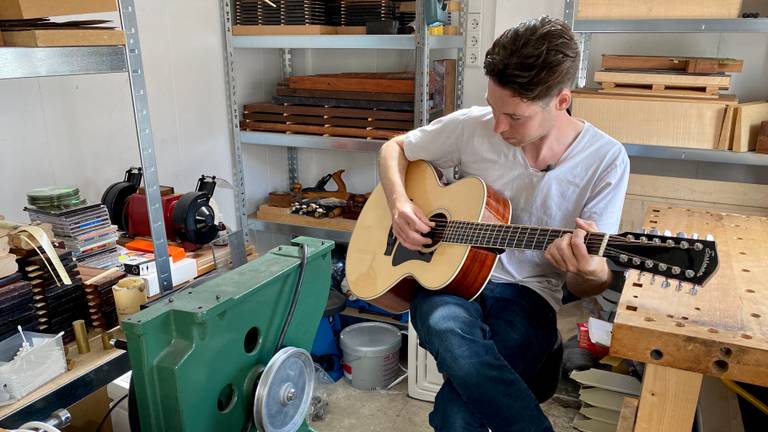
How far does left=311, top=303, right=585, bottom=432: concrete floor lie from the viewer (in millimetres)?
2199

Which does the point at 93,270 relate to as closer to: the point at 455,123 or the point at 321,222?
the point at 455,123

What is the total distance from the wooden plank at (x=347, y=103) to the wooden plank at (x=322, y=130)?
101mm

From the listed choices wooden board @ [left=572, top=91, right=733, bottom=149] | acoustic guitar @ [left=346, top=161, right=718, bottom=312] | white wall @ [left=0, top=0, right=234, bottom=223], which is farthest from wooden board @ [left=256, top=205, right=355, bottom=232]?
wooden board @ [left=572, top=91, right=733, bottom=149]

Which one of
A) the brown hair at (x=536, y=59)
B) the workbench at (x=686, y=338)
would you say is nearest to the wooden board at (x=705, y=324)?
the workbench at (x=686, y=338)

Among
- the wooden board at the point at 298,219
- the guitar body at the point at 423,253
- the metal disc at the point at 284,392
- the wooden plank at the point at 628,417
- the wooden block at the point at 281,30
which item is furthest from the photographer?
the wooden board at the point at 298,219

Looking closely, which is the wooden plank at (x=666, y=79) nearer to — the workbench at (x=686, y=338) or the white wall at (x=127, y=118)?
the workbench at (x=686, y=338)

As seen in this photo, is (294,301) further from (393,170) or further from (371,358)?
(371,358)

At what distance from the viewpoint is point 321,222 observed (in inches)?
102

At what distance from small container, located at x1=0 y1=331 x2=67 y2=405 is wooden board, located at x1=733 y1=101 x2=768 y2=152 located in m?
2.01

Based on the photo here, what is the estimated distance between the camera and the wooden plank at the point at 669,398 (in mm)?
904

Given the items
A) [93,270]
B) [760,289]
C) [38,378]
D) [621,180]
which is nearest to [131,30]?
[93,270]

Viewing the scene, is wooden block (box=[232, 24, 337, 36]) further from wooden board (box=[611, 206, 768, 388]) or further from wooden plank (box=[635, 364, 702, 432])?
wooden plank (box=[635, 364, 702, 432])

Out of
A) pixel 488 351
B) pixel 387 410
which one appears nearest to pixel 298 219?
pixel 387 410

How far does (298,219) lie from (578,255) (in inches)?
67.2
